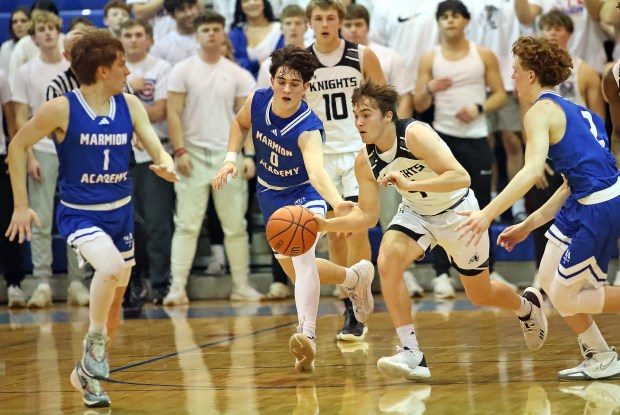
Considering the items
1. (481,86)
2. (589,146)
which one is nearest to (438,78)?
(481,86)

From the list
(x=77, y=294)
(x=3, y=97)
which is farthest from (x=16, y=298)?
(x=3, y=97)

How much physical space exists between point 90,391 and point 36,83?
5355 mm

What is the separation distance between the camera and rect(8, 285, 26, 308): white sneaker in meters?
10.3

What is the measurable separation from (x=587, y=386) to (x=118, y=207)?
263cm

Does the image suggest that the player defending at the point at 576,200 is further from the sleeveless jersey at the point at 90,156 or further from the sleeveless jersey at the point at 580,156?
the sleeveless jersey at the point at 90,156

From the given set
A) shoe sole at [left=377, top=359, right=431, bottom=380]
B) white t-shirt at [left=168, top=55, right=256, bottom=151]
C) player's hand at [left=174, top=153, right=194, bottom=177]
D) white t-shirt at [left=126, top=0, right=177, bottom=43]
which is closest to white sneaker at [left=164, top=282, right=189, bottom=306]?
player's hand at [left=174, top=153, right=194, bottom=177]

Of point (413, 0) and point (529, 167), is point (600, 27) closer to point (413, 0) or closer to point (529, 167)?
point (413, 0)

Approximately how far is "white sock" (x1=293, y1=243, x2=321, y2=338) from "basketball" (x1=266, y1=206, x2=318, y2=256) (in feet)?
0.99

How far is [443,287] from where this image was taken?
965 centimetres

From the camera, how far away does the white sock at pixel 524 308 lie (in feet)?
20.5

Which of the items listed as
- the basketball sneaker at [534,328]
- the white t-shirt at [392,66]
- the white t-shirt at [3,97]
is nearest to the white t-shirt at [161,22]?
the white t-shirt at [3,97]

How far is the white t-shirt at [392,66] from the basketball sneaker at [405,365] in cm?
412

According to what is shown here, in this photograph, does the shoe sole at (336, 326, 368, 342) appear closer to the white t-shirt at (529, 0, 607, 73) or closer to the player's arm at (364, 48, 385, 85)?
the player's arm at (364, 48, 385, 85)

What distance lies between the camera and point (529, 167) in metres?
5.22
